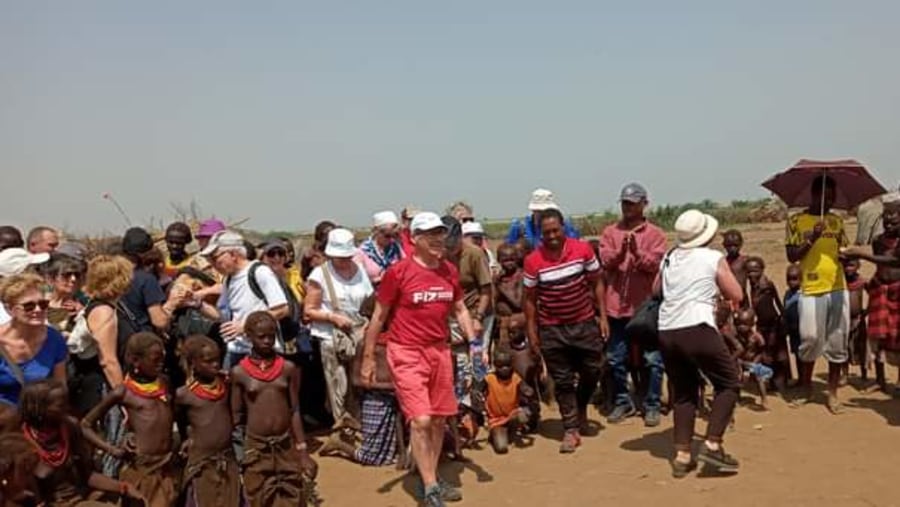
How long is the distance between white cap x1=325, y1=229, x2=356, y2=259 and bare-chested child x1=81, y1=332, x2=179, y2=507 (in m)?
1.79

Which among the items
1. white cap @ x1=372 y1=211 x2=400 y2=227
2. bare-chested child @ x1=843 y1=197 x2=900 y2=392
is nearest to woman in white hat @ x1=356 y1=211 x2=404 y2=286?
white cap @ x1=372 y1=211 x2=400 y2=227

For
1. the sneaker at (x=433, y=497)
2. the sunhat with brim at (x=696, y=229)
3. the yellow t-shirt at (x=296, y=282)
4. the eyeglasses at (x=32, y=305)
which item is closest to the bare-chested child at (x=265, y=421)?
the sneaker at (x=433, y=497)

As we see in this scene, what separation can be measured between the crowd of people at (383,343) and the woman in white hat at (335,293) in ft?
0.07

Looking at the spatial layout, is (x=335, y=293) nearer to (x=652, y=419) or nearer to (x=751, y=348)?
(x=652, y=419)

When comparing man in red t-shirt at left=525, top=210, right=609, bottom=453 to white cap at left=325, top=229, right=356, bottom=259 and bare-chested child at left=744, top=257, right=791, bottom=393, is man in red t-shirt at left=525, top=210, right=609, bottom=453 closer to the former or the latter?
white cap at left=325, top=229, right=356, bottom=259

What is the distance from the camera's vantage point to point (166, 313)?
575cm

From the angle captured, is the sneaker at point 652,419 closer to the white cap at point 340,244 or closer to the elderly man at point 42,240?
the white cap at point 340,244

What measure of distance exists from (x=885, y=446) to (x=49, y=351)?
5732mm

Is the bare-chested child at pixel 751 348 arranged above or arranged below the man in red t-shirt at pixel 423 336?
below

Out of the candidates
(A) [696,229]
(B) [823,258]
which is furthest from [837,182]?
(A) [696,229]

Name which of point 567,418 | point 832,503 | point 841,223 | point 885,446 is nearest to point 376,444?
point 567,418

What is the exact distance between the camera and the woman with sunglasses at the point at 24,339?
4.48 meters

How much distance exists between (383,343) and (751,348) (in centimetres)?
357

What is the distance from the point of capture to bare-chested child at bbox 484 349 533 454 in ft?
22.1
